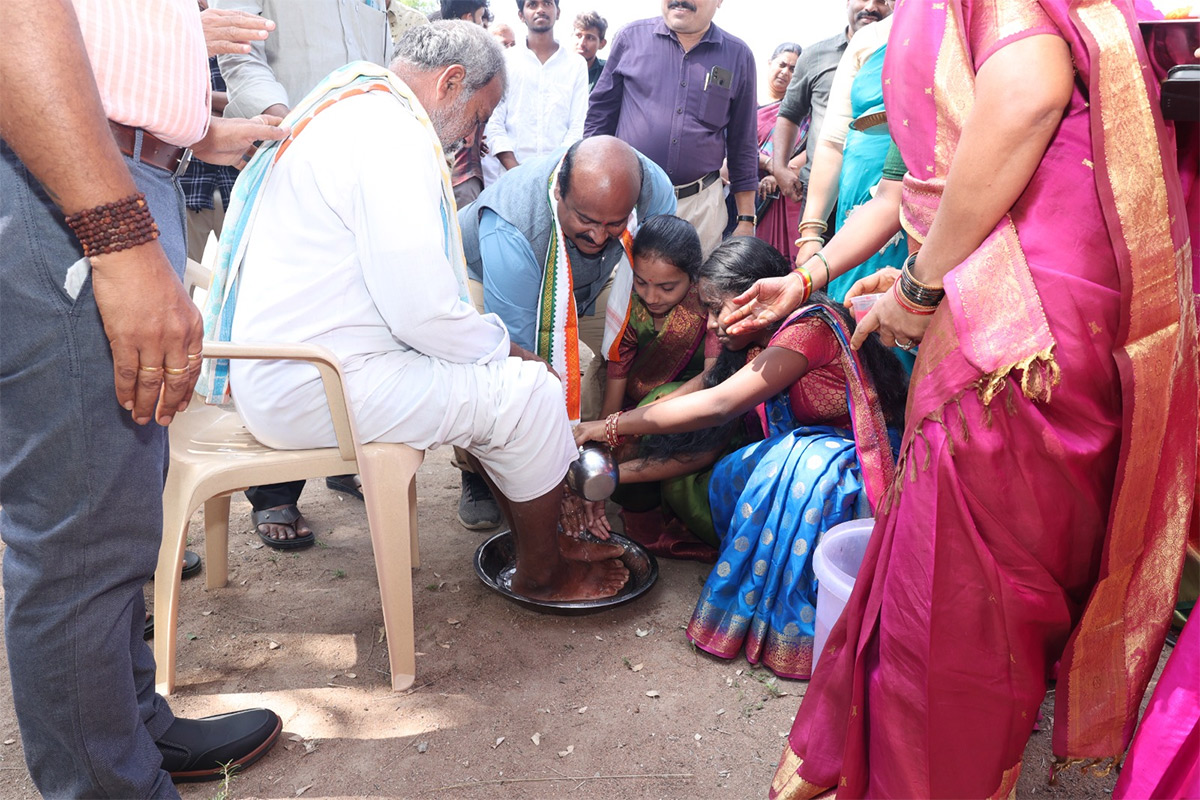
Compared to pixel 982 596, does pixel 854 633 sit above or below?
below

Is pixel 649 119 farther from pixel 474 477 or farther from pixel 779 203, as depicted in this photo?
pixel 474 477

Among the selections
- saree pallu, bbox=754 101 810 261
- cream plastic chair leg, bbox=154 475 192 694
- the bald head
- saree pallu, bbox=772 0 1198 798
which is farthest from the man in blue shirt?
saree pallu, bbox=754 101 810 261

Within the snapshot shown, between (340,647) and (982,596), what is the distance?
1763 millimetres

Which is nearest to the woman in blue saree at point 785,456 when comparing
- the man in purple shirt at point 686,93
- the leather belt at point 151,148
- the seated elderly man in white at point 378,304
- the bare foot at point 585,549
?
the bare foot at point 585,549

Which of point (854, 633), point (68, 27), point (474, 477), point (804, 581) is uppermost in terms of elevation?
point (68, 27)

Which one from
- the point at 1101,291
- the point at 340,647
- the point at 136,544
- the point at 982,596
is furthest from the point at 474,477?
the point at 1101,291

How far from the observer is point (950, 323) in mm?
1406

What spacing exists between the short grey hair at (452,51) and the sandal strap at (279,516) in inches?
61.7

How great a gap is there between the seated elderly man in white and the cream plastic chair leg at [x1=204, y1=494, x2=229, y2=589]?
54 cm

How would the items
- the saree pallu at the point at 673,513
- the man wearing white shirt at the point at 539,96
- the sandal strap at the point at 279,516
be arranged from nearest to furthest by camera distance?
the saree pallu at the point at 673,513 → the sandal strap at the point at 279,516 → the man wearing white shirt at the point at 539,96

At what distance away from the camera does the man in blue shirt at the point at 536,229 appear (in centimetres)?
284

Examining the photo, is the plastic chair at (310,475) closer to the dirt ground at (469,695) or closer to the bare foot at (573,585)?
the dirt ground at (469,695)

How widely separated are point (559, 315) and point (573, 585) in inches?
38.9

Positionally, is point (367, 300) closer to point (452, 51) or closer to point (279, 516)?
point (452, 51)
